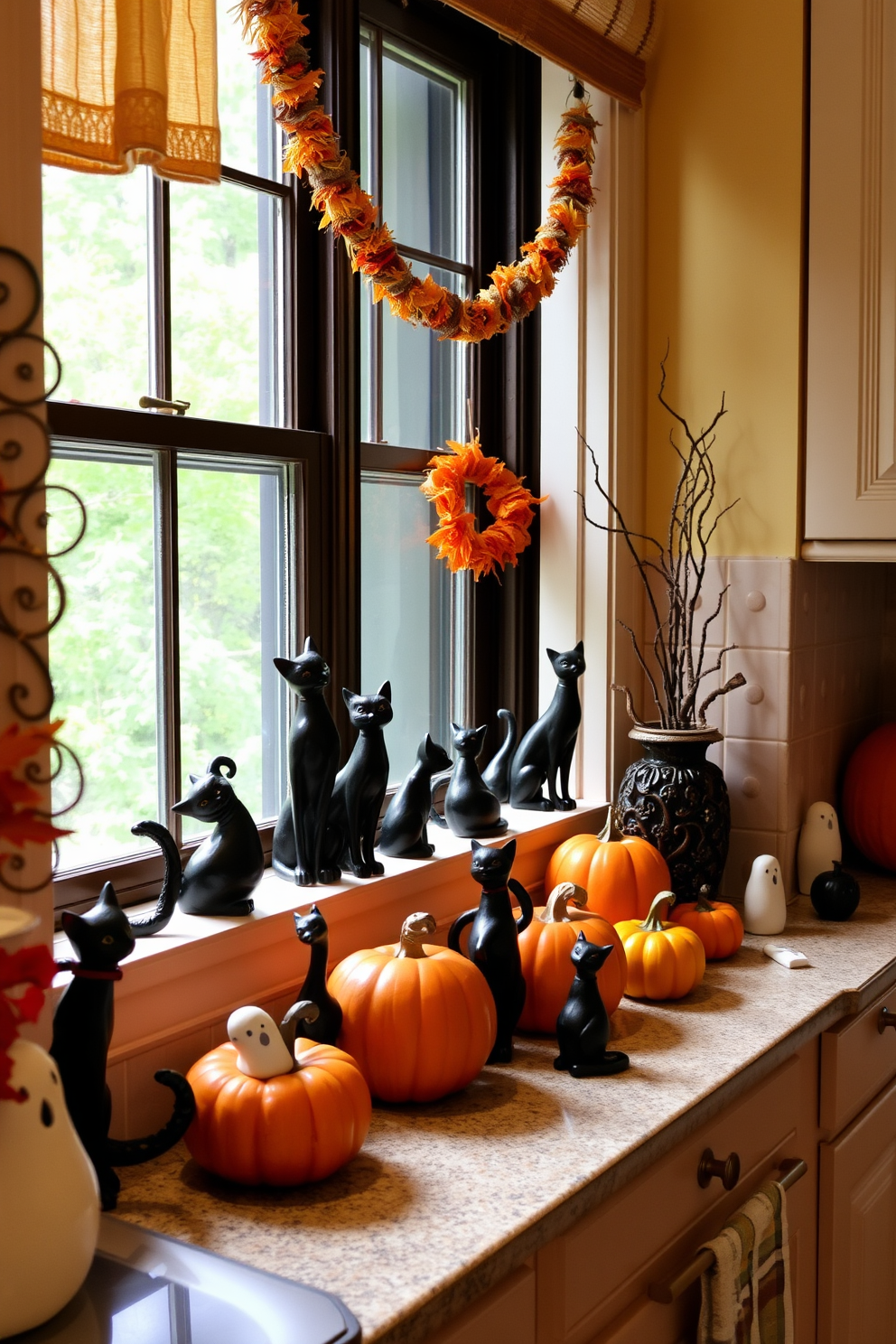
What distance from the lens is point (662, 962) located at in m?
1.66

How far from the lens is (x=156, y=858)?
1.52 metres

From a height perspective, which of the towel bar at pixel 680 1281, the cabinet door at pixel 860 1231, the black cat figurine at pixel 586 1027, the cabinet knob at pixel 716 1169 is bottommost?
the cabinet door at pixel 860 1231

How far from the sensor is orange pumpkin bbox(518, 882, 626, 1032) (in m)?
1.56

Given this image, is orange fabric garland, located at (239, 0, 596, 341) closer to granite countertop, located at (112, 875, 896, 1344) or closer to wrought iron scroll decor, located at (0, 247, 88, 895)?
wrought iron scroll decor, located at (0, 247, 88, 895)

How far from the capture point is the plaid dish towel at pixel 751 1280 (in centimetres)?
140

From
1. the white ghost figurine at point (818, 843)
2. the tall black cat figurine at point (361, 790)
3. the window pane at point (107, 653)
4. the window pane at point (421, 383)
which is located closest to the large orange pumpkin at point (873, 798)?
the white ghost figurine at point (818, 843)

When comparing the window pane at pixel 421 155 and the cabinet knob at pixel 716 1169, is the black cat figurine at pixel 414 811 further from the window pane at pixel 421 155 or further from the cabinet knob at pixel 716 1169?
the window pane at pixel 421 155

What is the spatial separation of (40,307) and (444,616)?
1124 millimetres

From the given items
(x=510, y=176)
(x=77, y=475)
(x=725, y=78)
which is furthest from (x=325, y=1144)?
(x=725, y=78)

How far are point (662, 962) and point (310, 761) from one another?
22.1 inches

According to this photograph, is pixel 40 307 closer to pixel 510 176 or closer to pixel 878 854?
pixel 510 176

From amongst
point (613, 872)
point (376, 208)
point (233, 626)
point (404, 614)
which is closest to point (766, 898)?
point (613, 872)

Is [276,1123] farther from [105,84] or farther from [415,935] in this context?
[105,84]

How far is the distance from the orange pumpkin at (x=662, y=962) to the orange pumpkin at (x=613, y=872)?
13 centimetres
